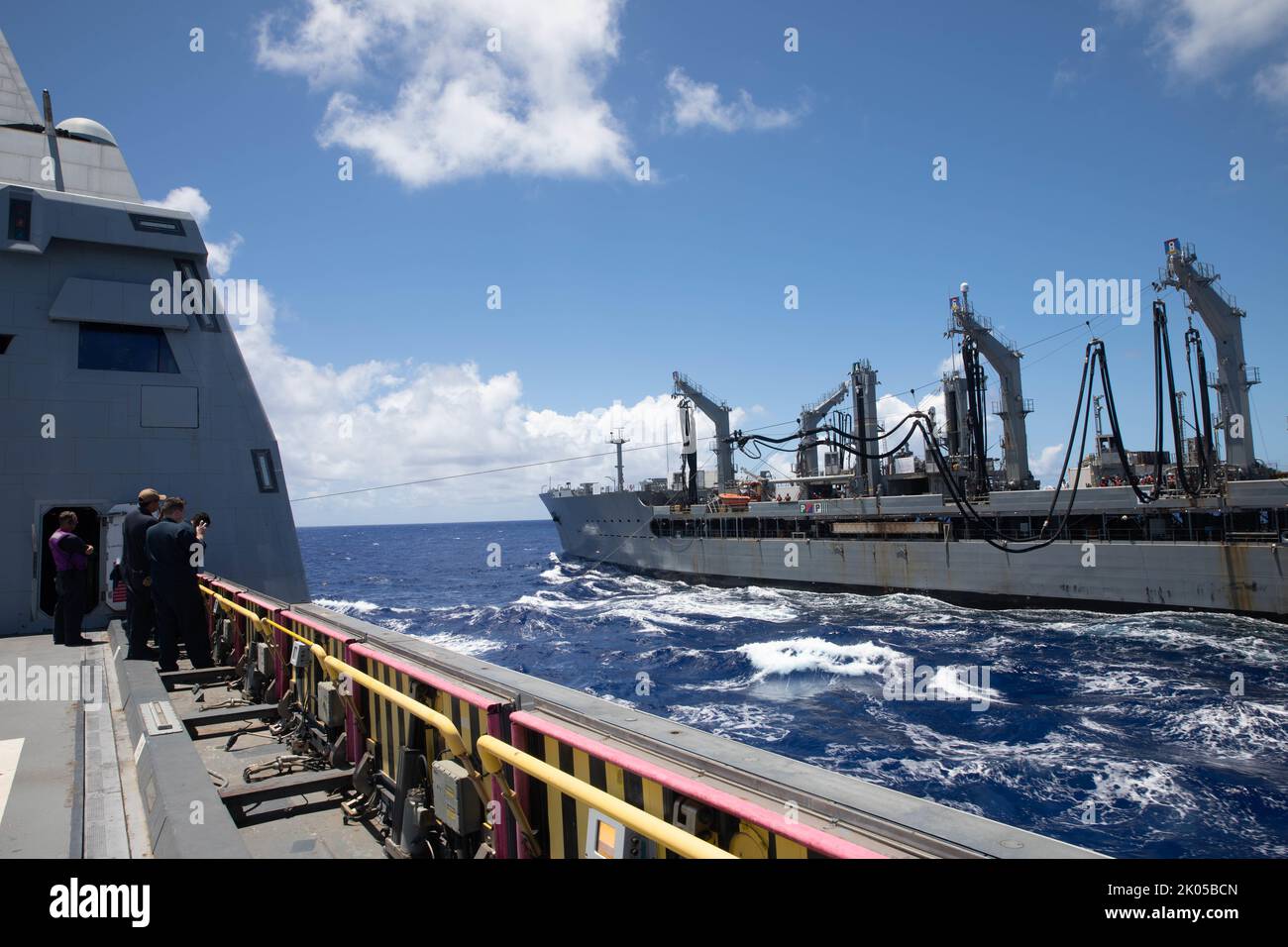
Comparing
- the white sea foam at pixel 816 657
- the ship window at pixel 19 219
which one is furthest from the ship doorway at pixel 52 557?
the white sea foam at pixel 816 657

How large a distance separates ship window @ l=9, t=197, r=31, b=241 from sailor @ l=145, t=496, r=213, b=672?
18.9 ft

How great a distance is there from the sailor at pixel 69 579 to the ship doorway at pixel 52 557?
5.34ft

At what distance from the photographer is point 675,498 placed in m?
49.2

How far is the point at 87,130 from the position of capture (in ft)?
39.4

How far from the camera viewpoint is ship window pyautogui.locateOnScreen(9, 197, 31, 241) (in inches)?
387

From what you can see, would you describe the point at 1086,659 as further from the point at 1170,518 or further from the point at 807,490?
the point at 807,490

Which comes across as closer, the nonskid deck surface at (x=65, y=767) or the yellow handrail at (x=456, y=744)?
the yellow handrail at (x=456, y=744)

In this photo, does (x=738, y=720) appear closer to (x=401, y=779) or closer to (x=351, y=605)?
(x=401, y=779)

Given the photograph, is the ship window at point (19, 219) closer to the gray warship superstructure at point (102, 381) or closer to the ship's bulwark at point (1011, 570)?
the gray warship superstructure at point (102, 381)

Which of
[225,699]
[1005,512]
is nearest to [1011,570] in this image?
[1005,512]

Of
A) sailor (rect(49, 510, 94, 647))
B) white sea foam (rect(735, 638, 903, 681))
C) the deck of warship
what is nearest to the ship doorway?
sailor (rect(49, 510, 94, 647))

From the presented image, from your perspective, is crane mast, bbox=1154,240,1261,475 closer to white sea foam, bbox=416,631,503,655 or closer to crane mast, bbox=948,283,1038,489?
crane mast, bbox=948,283,1038,489

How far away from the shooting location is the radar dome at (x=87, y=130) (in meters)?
11.8
